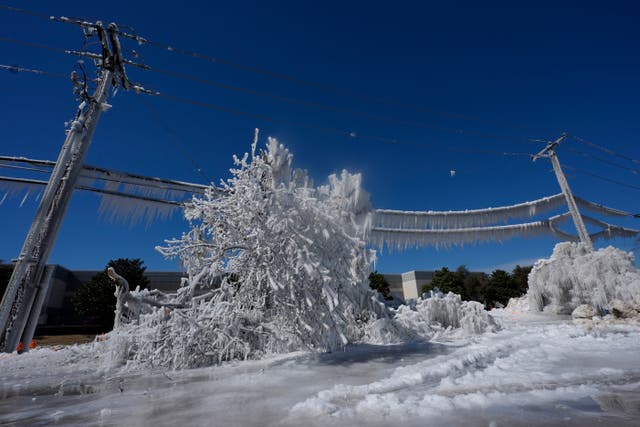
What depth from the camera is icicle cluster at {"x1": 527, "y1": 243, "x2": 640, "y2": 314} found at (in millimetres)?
11922

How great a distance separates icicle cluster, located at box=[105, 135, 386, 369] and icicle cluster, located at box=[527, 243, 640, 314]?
12.1 metres

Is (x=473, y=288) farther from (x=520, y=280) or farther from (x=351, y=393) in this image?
(x=351, y=393)

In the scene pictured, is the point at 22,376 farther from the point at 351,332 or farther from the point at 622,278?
the point at 622,278

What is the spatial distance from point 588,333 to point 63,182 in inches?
529

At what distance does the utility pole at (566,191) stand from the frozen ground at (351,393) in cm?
1185

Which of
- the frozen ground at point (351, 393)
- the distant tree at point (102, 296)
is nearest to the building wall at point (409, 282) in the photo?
the distant tree at point (102, 296)

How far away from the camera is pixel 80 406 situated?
288cm

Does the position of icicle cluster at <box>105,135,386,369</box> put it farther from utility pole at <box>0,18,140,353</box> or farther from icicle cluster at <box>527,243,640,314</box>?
icicle cluster at <box>527,243,640,314</box>

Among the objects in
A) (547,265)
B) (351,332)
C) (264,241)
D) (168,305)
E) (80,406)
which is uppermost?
(547,265)

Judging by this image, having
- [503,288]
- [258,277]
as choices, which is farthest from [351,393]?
[503,288]

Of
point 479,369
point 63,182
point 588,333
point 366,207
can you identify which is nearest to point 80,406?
point 479,369

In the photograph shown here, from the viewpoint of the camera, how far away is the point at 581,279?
13148mm

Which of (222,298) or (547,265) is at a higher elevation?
(547,265)

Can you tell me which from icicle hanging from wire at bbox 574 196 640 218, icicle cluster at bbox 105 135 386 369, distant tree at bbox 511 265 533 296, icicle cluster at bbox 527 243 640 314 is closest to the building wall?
distant tree at bbox 511 265 533 296
